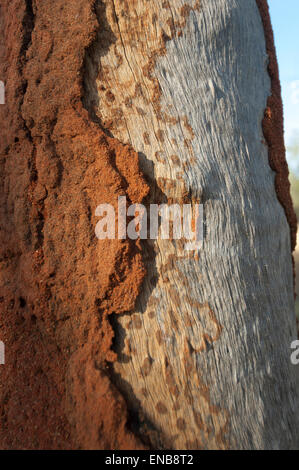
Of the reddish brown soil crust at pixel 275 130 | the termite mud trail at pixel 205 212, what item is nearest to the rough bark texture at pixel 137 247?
the termite mud trail at pixel 205 212

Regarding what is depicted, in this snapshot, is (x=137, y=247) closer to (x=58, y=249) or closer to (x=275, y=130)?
(x=58, y=249)

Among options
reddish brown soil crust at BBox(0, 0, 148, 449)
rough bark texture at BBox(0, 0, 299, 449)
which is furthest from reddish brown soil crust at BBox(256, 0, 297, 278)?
reddish brown soil crust at BBox(0, 0, 148, 449)

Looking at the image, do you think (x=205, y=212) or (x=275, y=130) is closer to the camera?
(x=205, y=212)

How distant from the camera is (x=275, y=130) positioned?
77.0 inches

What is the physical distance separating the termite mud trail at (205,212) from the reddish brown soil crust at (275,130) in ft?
0.48

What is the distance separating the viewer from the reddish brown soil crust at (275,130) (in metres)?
1.92

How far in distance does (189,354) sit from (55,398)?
0.58 m

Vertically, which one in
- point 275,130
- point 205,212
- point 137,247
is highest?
point 275,130

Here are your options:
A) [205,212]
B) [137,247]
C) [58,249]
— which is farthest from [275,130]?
[58,249]

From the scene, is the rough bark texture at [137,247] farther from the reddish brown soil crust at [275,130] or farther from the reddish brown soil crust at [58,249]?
the reddish brown soil crust at [275,130]

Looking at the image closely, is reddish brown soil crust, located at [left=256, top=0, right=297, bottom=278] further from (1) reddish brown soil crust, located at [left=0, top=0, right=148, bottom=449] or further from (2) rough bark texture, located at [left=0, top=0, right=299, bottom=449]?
(1) reddish brown soil crust, located at [left=0, top=0, right=148, bottom=449]

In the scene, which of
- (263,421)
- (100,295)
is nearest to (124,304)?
(100,295)

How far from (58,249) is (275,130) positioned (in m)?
1.17

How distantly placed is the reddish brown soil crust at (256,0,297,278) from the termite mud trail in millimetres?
147
